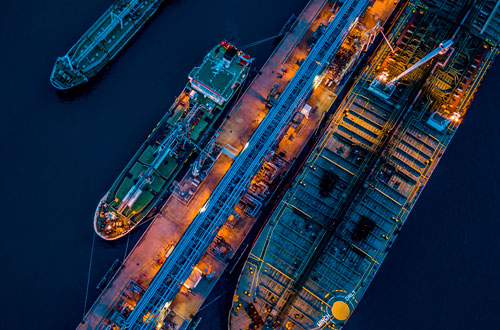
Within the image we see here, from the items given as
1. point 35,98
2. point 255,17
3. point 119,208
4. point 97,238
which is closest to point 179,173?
point 119,208

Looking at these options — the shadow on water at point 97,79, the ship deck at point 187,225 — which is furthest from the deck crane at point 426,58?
the shadow on water at point 97,79

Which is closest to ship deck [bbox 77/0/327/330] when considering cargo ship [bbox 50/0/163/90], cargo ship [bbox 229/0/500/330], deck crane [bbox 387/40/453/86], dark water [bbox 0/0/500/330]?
dark water [bbox 0/0/500/330]

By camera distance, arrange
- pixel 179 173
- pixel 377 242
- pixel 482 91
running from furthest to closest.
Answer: pixel 482 91 < pixel 179 173 < pixel 377 242

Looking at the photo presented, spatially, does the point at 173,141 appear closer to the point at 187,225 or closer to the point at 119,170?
the point at 119,170

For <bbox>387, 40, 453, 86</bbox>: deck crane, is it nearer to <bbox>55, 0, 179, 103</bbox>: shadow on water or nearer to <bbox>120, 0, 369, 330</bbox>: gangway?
<bbox>120, 0, 369, 330</bbox>: gangway

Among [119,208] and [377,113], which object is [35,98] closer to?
[119,208]
